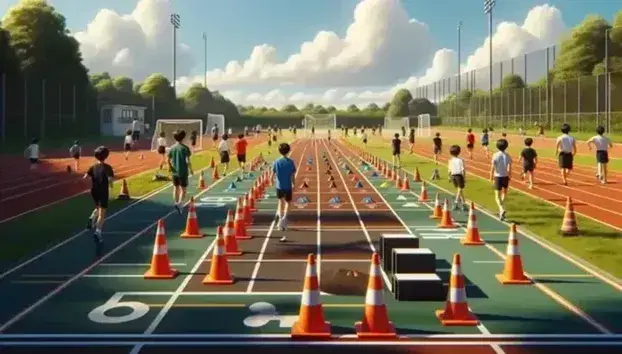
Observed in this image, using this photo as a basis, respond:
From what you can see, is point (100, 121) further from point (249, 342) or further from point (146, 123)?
point (249, 342)

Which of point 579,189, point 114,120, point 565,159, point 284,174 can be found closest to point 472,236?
point 284,174

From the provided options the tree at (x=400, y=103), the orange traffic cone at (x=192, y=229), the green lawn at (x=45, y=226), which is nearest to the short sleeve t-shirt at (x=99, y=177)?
the green lawn at (x=45, y=226)

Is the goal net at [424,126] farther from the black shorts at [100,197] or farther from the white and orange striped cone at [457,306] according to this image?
the white and orange striped cone at [457,306]

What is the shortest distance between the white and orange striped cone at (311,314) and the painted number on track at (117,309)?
223cm

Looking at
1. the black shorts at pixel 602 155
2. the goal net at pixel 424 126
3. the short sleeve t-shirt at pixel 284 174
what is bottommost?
the short sleeve t-shirt at pixel 284 174

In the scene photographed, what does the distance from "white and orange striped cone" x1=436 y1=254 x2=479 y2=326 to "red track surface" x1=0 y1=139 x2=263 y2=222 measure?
14.3 meters

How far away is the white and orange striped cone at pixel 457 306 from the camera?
910 cm

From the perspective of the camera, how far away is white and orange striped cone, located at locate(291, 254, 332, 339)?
859cm

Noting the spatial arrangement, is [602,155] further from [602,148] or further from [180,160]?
[180,160]

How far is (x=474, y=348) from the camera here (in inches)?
325

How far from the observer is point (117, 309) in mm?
10141

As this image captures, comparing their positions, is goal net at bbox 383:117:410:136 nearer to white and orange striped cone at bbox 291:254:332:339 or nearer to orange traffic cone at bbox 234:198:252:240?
orange traffic cone at bbox 234:198:252:240

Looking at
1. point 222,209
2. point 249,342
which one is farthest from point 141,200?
point 249,342

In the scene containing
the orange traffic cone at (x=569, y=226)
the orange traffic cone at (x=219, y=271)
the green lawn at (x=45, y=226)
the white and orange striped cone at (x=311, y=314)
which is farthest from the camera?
the orange traffic cone at (x=569, y=226)
